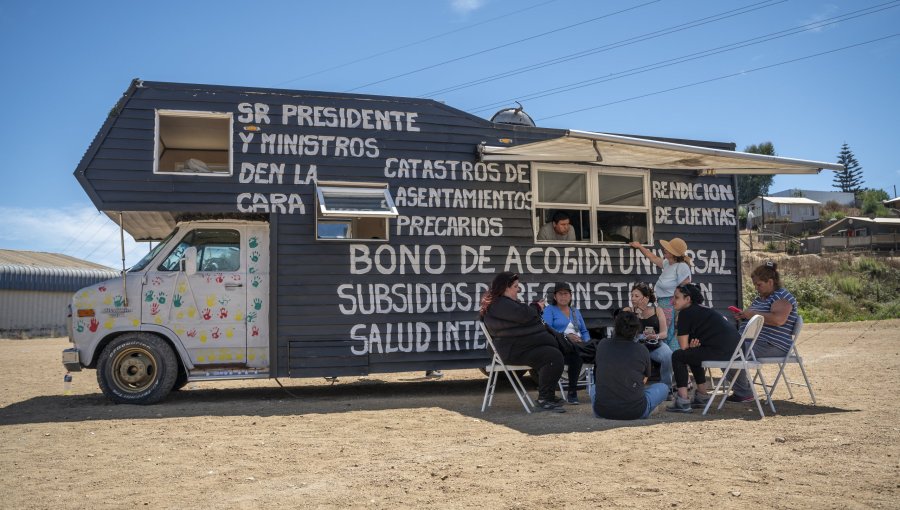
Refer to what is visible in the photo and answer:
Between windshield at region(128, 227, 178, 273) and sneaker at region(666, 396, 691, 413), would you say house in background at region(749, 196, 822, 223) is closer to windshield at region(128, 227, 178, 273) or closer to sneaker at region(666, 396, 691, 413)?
sneaker at region(666, 396, 691, 413)

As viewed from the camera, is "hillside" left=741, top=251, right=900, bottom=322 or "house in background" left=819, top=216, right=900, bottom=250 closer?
"hillside" left=741, top=251, right=900, bottom=322

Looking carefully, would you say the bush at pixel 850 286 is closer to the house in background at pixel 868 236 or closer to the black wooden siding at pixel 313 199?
the house in background at pixel 868 236

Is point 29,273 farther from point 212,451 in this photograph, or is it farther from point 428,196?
point 212,451

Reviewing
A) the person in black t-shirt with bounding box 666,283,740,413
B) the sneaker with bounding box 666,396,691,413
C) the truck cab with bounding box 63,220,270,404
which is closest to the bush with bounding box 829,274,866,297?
the person in black t-shirt with bounding box 666,283,740,413

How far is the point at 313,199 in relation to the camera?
870cm

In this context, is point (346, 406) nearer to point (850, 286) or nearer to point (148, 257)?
point (148, 257)

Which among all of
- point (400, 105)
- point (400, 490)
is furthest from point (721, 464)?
point (400, 105)

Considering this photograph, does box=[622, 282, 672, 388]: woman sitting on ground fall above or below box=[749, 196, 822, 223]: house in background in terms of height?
below

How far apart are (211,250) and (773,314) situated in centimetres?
599

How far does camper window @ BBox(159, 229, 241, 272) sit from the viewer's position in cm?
832

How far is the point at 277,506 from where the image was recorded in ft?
13.3

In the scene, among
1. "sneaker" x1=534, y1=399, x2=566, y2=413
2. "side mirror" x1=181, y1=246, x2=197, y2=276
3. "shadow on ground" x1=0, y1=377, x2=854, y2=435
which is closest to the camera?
"shadow on ground" x1=0, y1=377, x2=854, y2=435

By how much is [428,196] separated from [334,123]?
142 centimetres

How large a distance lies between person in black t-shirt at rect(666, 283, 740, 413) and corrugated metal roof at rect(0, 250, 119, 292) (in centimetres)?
2340
